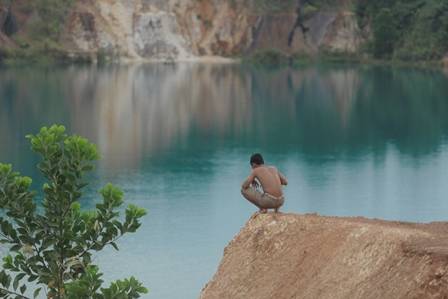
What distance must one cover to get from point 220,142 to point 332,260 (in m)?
31.1

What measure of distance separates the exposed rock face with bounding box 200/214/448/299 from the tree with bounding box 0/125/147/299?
11.7 feet

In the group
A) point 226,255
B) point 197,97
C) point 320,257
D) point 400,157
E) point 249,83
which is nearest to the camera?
point 320,257

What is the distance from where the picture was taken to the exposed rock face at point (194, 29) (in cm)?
10406

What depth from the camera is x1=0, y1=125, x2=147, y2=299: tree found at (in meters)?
10.3

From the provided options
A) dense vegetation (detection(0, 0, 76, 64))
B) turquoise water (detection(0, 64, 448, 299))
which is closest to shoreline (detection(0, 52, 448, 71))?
dense vegetation (detection(0, 0, 76, 64))

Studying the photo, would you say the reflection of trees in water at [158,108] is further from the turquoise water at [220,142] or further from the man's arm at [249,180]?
the man's arm at [249,180]

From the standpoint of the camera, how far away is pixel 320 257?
14.5 metres

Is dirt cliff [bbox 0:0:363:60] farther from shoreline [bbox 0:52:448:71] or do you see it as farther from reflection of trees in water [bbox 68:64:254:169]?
reflection of trees in water [bbox 68:64:254:169]

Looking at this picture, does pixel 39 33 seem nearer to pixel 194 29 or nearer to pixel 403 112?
pixel 194 29

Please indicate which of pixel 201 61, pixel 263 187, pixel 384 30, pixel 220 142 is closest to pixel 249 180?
pixel 263 187

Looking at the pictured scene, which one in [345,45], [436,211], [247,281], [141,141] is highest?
[247,281]

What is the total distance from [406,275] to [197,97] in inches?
2082

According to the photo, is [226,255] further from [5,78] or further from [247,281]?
[5,78]

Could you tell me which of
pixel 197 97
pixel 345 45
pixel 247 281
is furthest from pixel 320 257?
pixel 345 45
